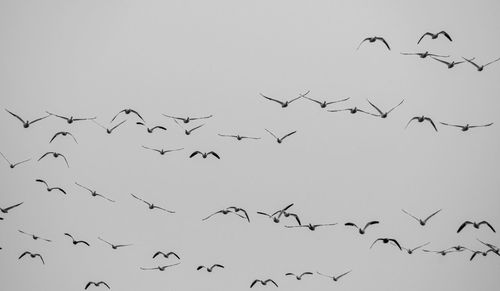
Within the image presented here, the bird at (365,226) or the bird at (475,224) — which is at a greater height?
the bird at (365,226)

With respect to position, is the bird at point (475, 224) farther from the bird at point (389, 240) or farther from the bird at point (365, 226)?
the bird at point (365, 226)

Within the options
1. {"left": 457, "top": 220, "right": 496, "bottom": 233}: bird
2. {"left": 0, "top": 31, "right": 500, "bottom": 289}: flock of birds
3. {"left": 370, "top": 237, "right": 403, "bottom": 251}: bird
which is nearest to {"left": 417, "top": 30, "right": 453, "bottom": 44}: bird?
{"left": 0, "top": 31, "right": 500, "bottom": 289}: flock of birds

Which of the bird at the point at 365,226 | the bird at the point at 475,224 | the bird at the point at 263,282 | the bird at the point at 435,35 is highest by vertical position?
the bird at the point at 435,35

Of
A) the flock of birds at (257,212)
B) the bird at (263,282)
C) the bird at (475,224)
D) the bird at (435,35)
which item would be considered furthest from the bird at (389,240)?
the bird at (435,35)

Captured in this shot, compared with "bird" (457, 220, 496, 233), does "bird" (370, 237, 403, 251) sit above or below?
below

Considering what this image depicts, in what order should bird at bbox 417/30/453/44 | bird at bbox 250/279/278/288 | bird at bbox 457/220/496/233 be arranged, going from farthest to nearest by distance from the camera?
bird at bbox 250/279/278/288
bird at bbox 457/220/496/233
bird at bbox 417/30/453/44

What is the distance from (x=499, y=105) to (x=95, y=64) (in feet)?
27.1

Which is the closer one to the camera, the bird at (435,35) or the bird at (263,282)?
the bird at (435,35)

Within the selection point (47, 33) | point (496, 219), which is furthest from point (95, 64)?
point (496, 219)

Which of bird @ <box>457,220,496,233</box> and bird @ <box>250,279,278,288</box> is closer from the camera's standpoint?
bird @ <box>457,220,496,233</box>

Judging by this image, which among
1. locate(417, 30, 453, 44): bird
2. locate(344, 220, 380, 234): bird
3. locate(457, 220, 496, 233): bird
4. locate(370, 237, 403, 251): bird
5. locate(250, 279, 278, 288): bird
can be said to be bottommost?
locate(250, 279, 278, 288): bird

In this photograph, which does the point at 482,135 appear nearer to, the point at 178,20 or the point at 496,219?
the point at 496,219

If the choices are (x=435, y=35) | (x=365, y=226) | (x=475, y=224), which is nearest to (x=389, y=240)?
(x=365, y=226)

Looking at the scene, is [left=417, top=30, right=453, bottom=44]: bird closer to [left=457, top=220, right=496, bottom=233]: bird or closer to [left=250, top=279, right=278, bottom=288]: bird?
[left=457, top=220, right=496, bottom=233]: bird
